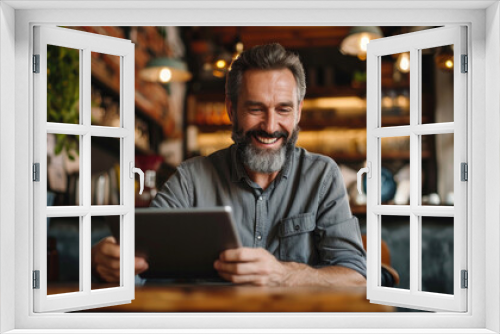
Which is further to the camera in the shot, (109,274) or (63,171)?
(63,171)

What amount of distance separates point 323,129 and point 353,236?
5.37 feet

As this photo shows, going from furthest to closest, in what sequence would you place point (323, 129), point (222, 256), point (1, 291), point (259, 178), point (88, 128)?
point (323, 129) < point (259, 178) < point (222, 256) < point (88, 128) < point (1, 291)

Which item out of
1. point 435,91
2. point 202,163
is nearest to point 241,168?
point 202,163

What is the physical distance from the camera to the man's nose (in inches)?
179

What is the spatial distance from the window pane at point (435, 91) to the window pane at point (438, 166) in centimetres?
23

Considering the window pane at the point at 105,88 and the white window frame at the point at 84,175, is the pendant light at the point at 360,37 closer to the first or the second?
the window pane at the point at 105,88

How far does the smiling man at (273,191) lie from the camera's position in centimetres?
402

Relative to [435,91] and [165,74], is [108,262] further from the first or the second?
[435,91]

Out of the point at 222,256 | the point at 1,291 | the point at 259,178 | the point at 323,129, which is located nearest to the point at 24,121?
the point at 1,291

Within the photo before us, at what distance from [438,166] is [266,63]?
2.29m

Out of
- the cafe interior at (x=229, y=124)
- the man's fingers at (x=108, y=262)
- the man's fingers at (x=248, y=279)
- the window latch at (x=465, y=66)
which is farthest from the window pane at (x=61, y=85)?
the window latch at (x=465, y=66)

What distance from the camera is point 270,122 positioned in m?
4.55

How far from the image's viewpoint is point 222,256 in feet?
13.1

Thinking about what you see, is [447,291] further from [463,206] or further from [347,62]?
[347,62]
